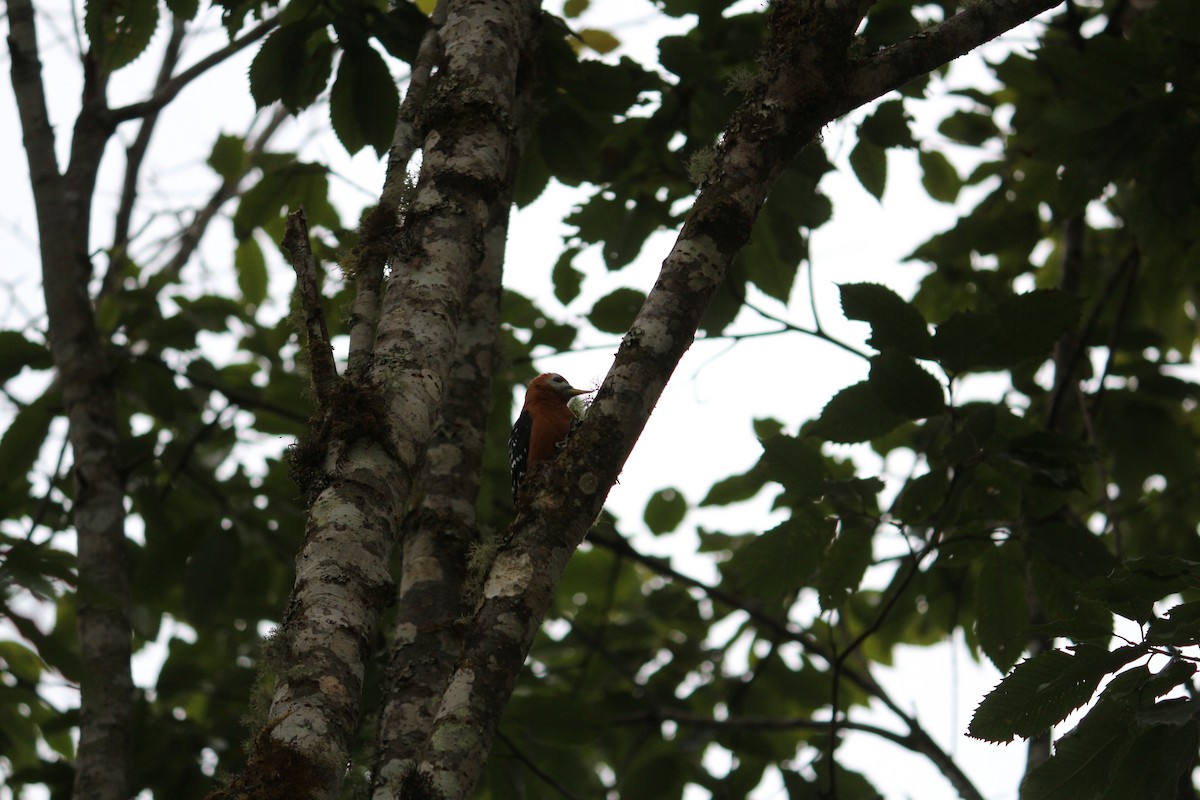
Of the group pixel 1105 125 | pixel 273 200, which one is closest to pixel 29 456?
pixel 273 200

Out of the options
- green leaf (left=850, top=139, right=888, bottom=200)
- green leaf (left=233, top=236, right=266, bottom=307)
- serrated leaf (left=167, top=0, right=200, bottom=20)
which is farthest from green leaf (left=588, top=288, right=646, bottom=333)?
green leaf (left=233, top=236, right=266, bottom=307)

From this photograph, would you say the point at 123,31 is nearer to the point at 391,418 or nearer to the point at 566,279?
the point at 566,279

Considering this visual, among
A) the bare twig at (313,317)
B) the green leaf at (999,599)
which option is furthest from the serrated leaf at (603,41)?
the bare twig at (313,317)

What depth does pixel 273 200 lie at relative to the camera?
5531 mm

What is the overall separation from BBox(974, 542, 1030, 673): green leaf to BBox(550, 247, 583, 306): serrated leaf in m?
2.57

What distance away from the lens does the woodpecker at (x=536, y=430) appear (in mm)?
6160

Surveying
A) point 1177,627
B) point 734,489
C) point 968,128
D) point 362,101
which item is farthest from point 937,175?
point 1177,627

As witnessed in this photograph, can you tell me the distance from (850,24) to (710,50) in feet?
6.77

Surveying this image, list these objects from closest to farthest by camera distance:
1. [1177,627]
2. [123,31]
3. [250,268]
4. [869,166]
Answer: [1177,627], [123,31], [869,166], [250,268]

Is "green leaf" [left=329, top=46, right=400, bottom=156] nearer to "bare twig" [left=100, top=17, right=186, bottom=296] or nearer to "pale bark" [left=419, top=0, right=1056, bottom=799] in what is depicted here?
"pale bark" [left=419, top=0, right=1056, bottom=799]

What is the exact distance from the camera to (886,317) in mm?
3955

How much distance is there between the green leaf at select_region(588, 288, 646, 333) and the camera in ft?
17.8

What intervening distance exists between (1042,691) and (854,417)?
1501mm

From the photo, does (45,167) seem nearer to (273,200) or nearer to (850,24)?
(273,200)
